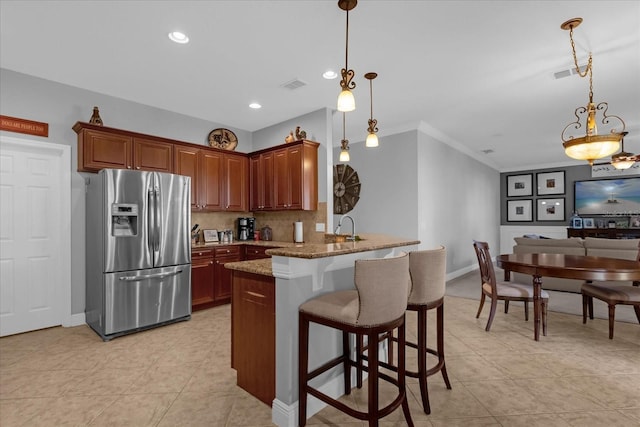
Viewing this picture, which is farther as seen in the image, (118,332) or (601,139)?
(118,332)

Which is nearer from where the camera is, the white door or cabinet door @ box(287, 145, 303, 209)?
the white door

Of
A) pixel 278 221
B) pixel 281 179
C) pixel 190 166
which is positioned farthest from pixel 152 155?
pixel 278 221

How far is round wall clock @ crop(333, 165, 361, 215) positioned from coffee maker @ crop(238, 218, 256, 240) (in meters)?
1.86

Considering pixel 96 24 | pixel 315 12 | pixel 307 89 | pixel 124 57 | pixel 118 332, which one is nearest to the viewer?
pixel 315 12

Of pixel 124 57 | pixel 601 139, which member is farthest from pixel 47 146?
pixel 601 139

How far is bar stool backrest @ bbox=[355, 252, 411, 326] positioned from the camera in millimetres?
1646

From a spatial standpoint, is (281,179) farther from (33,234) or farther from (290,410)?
(290,410)

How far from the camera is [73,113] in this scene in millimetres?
3711

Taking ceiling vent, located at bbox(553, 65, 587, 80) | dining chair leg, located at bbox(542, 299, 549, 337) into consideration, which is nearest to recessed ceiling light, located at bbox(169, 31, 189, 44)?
ceiling vent, located at bbox(553, 65, 587, 80)

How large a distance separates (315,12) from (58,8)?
1.96 meters

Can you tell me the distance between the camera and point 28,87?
11.3 ft

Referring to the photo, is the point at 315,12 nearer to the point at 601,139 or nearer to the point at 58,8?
the point at 58,8

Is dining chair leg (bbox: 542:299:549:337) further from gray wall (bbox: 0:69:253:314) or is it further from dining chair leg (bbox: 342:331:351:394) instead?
gray wall (bbox: 0:69:253:314)

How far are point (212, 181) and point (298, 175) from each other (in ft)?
4.49
